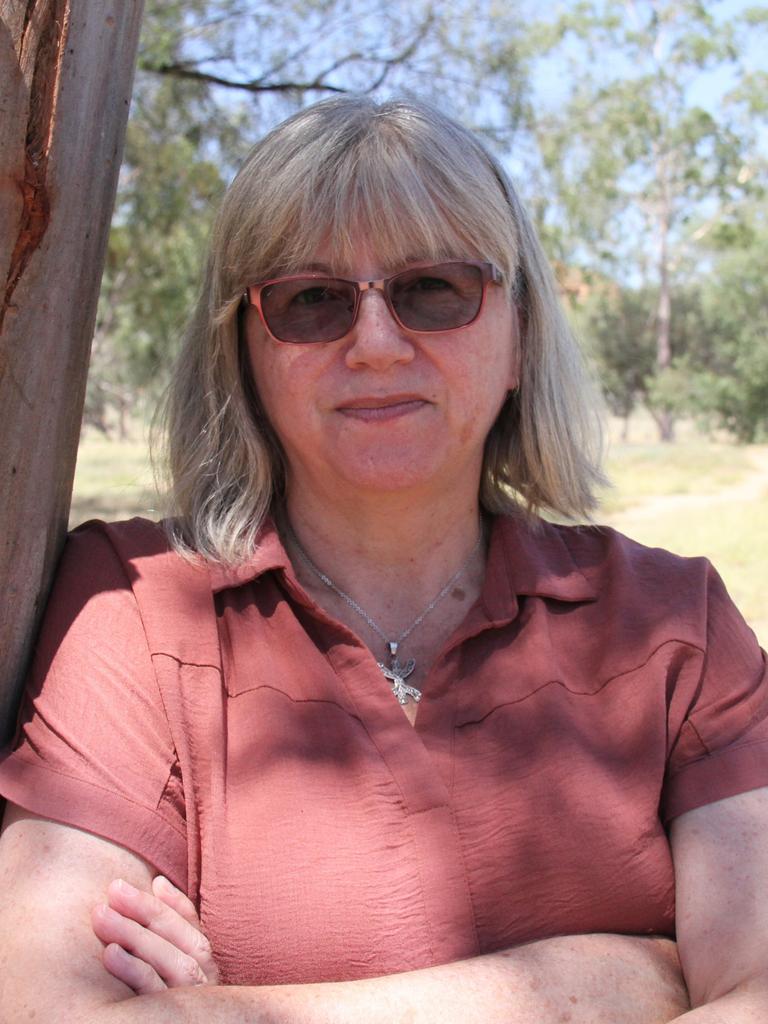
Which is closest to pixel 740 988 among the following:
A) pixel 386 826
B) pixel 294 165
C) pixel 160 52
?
pixel 386 826

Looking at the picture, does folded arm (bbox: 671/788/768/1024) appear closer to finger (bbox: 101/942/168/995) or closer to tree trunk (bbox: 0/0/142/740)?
finger (bbox: 101/942/168/995)

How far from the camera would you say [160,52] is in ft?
29.1

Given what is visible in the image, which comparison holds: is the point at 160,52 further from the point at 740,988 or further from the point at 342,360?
the point at 740,988

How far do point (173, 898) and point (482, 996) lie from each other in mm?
434

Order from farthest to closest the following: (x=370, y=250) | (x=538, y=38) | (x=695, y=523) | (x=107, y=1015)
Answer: (x=538, y=38)
(x=695, y=523)
(x=370, y=250)
(x=107, y=1015)

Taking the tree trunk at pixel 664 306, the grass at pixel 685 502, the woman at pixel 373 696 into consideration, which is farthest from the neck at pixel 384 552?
the tree trunk at pixel 664 306

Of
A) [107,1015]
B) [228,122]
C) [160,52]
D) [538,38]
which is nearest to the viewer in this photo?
[107,1015]

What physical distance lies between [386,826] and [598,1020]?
381mm

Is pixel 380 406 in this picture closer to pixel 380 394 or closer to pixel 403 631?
pixel 380 394

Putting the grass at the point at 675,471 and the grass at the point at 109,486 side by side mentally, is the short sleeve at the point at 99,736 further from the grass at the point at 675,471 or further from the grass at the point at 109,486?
the grass at the point at 675,471

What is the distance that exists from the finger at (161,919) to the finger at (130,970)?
0.15 feet

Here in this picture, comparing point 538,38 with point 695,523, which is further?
point 538,38

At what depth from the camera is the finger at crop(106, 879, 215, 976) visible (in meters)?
1.51

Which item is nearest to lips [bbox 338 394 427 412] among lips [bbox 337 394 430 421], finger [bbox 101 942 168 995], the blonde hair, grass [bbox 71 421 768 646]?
lips [bbox 337 394 430 421]
